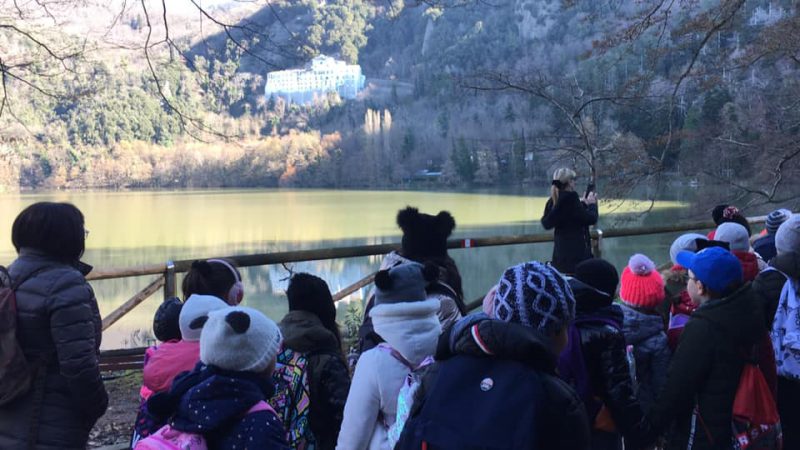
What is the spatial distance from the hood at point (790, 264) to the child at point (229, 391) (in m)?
2.05

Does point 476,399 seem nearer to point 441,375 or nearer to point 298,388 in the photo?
point 441,375

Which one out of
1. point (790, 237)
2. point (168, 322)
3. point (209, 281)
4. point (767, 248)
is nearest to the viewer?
point (168, 322)

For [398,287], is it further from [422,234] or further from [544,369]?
[422,234]

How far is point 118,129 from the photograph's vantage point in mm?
47062

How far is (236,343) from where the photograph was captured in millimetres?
1646

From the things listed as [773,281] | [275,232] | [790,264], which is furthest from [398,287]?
[275,232]

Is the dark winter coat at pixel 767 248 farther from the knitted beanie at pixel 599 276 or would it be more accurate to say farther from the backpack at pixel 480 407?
the backpack at pixel 480 407

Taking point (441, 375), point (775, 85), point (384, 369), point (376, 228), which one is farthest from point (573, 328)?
point (376, 228)

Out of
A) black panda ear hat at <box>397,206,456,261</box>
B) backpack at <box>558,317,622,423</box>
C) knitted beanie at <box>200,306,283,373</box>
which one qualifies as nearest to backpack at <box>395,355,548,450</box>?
knitted beanie at <box>200,306,283,373</box>

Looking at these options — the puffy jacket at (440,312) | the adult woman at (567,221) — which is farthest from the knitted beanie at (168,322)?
the adult woman at (567,221)

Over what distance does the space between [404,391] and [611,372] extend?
0.71 metres

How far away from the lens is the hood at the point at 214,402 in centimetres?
154

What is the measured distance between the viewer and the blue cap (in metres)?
2.22

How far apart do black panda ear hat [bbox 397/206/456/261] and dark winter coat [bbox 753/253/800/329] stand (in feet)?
4.35
